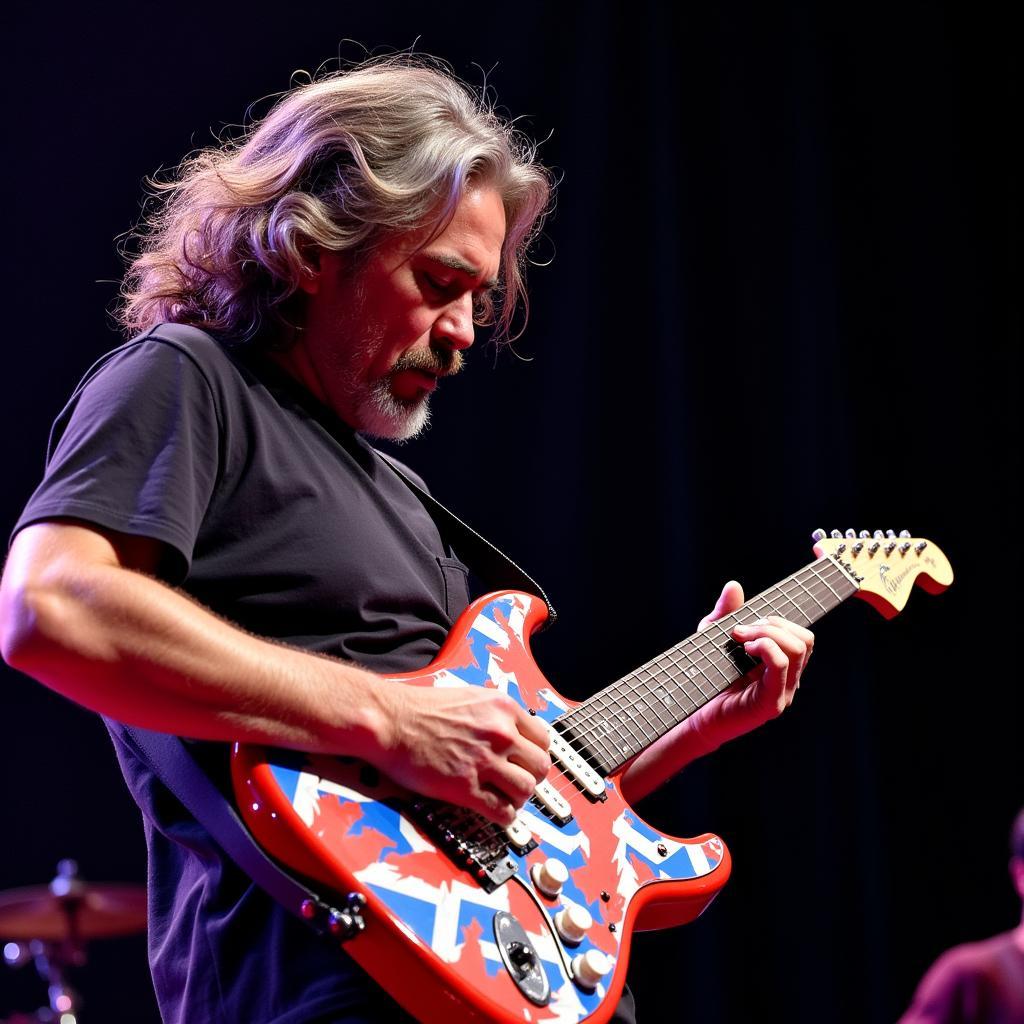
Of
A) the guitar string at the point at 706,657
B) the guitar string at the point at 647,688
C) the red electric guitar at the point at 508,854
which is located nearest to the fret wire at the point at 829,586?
the guitar string at the point at 706,657

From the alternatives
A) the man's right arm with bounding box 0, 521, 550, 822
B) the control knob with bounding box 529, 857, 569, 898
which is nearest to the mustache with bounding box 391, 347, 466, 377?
the man's right arm with bounding box 0, 521, 550, 822

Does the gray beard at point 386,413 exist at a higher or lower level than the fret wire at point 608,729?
higher

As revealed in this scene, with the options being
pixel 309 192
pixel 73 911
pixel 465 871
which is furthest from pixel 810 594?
pixel 73 911

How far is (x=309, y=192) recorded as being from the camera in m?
2.22

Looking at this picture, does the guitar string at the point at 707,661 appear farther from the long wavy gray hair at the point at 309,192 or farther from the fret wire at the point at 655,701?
the long wavy gray hair at the point at 309,192

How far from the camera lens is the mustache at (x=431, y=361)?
215 cm

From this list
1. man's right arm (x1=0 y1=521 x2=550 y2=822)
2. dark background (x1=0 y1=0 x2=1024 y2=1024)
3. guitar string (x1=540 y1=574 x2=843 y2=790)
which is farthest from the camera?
dark background (x1=0 y1=0 x2=1024 y2=1024)

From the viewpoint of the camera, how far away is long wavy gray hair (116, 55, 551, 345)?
2.12m

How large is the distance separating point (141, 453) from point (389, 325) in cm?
69

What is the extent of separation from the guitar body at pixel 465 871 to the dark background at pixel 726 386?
2158 mm

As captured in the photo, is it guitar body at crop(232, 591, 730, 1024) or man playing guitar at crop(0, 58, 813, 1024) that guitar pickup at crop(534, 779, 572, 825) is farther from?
man playing guitar at crop(0, 58, 813, 1024)

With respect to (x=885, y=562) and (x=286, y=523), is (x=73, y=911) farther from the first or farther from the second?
(x=885, y=562)

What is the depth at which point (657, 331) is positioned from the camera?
4434mm

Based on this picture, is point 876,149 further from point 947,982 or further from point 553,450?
point 947,982
